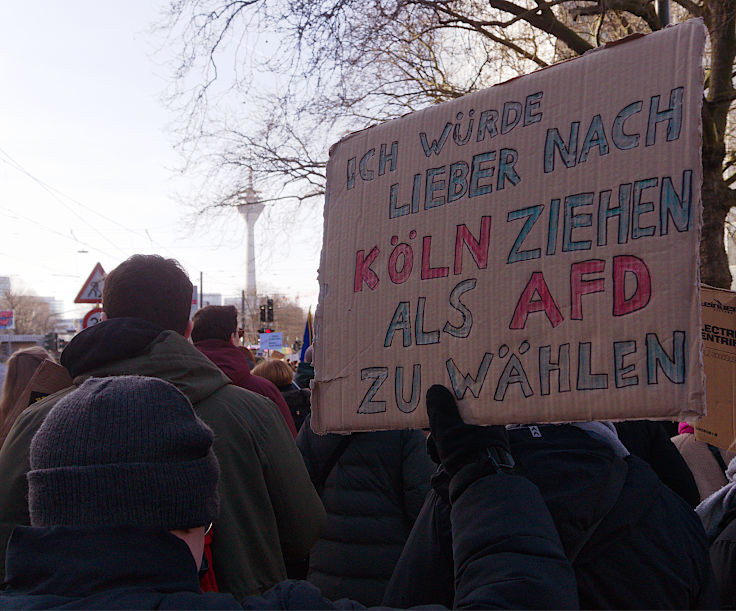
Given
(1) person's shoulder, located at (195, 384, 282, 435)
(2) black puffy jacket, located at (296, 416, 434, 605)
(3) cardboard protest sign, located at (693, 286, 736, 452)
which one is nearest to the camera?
(1) person's shoulder, located at (195, 384, 282, 435)

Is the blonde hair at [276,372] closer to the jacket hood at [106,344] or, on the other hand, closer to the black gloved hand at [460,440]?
the jacket hood at [106,344]

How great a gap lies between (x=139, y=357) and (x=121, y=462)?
0.84 meters

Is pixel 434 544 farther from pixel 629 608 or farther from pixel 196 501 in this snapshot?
pixel 196 501

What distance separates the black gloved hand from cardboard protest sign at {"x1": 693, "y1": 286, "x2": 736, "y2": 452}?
1.28 metres

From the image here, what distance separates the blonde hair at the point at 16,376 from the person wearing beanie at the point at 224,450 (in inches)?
49.9

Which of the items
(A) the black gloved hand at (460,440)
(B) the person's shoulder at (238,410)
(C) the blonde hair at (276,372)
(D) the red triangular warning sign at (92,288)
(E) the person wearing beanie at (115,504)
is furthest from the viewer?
(D) the red triangular warning sign at (92,288)

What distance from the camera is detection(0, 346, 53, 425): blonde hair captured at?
10.4ft

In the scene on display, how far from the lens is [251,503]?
2.02 meters

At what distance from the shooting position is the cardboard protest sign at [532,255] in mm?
1372

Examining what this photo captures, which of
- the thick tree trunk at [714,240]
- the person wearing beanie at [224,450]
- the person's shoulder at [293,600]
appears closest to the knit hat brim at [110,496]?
the person's shoulder at [293,600]

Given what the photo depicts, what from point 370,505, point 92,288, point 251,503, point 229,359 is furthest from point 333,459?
point 92,288

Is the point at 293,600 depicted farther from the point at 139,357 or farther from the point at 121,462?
the point at 139,357

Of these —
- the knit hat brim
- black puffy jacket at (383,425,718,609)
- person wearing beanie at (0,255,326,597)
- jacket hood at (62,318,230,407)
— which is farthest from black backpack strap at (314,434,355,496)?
the knit hat brim

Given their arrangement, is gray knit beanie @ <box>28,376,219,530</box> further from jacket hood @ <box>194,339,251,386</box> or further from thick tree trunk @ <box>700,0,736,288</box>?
thick tree trunk @ <box>700,0,736,288</box>
